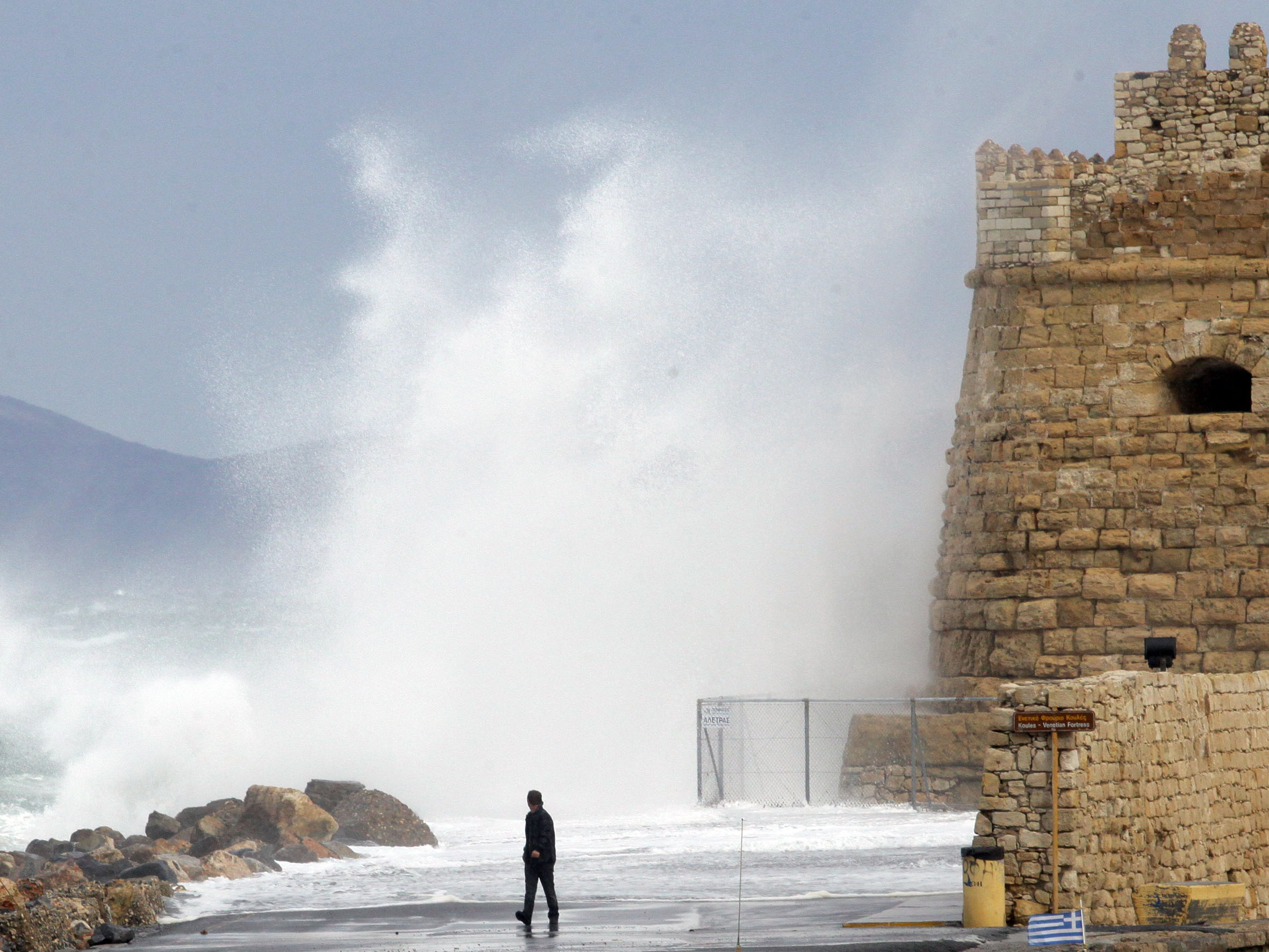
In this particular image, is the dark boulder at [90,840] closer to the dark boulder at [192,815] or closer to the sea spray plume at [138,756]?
the dark boulder at [192,815]

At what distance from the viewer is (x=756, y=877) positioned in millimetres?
15547

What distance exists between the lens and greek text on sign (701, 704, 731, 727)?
819 inches

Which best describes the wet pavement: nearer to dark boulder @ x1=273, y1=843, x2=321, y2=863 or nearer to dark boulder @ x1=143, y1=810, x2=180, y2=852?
dark boulder @ x1=273, y1=843, x2=321, y2=863

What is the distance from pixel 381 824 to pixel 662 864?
3.98 meters

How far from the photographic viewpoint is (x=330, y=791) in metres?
21.6

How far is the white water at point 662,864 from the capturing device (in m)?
14.9

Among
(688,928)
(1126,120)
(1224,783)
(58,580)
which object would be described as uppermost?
(58,580)

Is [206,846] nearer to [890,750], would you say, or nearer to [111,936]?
[111,936]

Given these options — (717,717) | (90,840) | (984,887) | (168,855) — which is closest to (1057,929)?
(984,887)

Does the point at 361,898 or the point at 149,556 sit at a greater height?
the point at 149,556

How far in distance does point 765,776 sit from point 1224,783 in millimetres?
11650

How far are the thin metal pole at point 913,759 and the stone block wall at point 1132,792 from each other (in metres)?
5.38

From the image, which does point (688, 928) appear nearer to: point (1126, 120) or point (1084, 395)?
point (1084, 395)

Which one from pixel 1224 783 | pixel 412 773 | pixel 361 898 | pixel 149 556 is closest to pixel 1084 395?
pixel 1224 783
